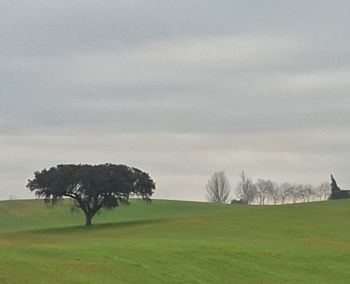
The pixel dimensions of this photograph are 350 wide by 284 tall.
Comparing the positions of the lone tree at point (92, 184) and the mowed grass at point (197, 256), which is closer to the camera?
the mowed grass at point (197, 256)

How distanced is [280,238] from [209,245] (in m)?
13.7

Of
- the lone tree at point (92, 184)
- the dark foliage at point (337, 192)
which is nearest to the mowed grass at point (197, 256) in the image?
the lone tree at point (92, 184)

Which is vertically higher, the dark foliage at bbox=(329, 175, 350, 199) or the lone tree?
the dark foliage at bbox=(329, 175, 350, 199)

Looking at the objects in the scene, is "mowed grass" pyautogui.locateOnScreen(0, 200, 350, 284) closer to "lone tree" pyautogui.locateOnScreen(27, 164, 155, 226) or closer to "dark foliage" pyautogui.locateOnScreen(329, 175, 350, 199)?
"lone tree" pyautogui.locateOnScreen(27, 164, 155, 226)

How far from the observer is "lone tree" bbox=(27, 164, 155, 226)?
269 ft

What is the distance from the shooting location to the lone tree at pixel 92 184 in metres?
81.9

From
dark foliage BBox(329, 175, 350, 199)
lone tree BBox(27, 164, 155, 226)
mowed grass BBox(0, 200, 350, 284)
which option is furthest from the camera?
dark foliage BBox(329, 175, 350, 199)

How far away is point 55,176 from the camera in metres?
83.1

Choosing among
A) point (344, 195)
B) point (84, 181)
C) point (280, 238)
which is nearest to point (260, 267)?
point (280, 238)

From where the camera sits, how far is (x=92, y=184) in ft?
268

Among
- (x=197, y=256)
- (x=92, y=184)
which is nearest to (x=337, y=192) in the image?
(x=92, y=184)

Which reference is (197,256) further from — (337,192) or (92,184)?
(337,192)

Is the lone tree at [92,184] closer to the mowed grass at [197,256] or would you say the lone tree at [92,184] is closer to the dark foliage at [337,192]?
the mowed grass at [197,256]

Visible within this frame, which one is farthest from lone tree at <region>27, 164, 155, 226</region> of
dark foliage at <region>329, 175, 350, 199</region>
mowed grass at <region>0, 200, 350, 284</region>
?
dark foliage at <region>329, 175, 350, 199</region>
